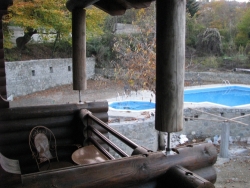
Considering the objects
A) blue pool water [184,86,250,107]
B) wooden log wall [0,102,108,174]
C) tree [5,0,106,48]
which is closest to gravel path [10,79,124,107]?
tree [5,0,106,48]

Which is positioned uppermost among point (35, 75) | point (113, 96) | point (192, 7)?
point (192, 7)

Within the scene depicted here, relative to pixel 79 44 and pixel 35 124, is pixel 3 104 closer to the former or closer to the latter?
pixel 35 124

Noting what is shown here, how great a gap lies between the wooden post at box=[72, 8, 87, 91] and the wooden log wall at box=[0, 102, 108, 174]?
1.32 ft

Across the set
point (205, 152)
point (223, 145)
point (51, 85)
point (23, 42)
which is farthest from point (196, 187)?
point (23, 42)

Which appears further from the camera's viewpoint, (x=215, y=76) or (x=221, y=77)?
(x=215, y=76)

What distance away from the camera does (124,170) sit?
2.19 metres

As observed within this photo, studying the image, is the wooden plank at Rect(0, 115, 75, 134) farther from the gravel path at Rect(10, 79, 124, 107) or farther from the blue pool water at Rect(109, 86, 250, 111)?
the blue pool water at Rect(109, 86, 250, 111)

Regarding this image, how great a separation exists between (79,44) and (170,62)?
239 cm

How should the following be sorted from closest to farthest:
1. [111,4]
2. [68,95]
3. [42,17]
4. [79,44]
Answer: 1. [111,4]
2. [79,44]
3. [68,95]
4. [42,17]

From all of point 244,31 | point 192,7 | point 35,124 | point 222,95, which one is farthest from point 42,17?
point 244,31

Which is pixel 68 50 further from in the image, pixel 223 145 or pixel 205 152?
pixel 205 152

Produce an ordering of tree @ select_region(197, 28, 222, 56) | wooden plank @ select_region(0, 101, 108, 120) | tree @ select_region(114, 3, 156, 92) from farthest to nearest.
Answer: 1. tree @ select_region(197, 28, 222, 56)
2. tree @ select_region(114, 3, 156, 92)
3. wooden plank @ select_region(0, 101, 108, 120)

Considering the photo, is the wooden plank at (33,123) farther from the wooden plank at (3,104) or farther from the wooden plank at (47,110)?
the wooden plank at (3,104)

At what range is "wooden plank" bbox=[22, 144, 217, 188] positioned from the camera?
197 centimetres
